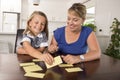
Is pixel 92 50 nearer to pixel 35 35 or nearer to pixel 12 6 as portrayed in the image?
pixel 35 35

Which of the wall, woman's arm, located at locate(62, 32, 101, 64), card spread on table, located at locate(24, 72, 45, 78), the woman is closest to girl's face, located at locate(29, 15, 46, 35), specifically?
the woman

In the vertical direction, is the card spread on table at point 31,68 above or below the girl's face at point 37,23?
below

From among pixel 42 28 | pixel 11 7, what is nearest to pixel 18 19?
pixel 11 7

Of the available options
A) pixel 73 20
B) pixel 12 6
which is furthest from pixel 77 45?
pixel 12 6

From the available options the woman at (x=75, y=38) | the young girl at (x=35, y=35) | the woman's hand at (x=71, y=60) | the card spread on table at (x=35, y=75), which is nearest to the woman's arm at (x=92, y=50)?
the woman at (x=75, y=38)

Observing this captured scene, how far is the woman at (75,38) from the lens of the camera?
148cm

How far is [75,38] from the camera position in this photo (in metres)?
1.60

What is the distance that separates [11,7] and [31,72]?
5214mm

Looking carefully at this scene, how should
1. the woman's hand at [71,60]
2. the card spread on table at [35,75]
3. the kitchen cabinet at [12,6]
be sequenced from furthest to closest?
1. the kitchen cabinet at [12,6]
2. the woman's hand at [71,60]
3. the card spread on table at [35,75]

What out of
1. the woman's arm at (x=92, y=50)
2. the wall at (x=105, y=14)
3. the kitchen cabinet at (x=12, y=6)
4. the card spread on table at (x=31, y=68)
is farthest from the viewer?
the kitchen cabinet at (x=12, y=6)

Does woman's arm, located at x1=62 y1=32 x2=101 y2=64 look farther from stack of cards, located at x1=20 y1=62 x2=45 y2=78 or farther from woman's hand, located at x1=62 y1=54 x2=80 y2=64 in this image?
stack of cards, located at x1=20 y1=62 x2=45 y2=78

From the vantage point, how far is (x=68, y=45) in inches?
61.9

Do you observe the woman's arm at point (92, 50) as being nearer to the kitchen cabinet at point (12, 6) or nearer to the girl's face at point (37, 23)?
the girl's face at point (37, 23)

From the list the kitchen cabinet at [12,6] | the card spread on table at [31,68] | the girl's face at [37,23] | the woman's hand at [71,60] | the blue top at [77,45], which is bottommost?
the card spread on table at [31,68]
